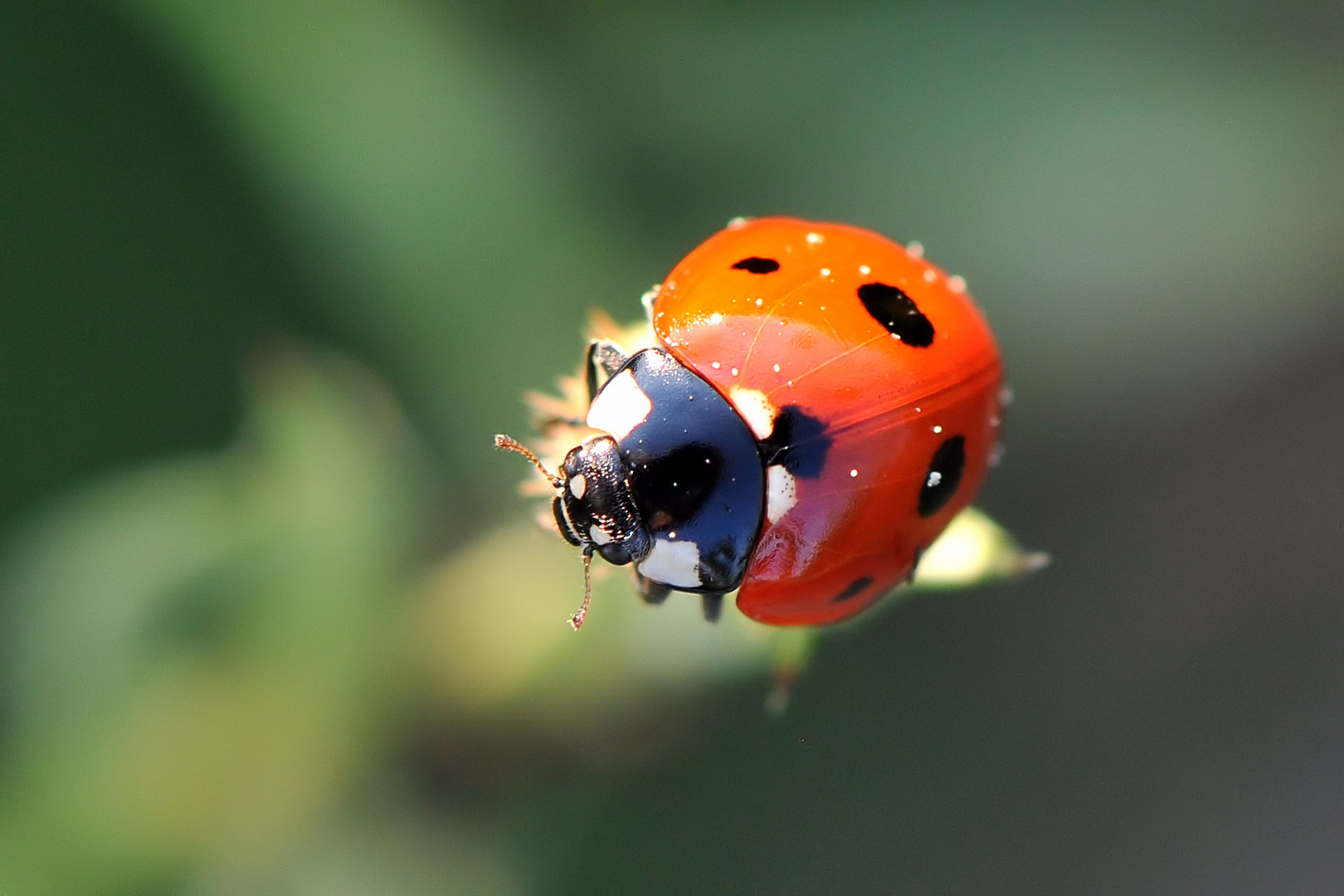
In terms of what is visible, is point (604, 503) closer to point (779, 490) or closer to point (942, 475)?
point (779, 490)

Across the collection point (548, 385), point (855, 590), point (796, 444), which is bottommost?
point (548, 385)

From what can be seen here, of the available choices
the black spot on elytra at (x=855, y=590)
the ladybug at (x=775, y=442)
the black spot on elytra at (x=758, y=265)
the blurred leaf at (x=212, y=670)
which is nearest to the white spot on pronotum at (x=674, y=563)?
the ladybug at (x=775, y=442)

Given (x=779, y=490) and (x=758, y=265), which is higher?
(x=758, y=265)

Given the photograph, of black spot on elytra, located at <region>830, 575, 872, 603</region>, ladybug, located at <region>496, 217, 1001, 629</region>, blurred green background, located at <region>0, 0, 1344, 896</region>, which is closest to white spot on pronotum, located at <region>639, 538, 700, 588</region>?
ladybug, located at <region>496, 217, 1001, 629</region>

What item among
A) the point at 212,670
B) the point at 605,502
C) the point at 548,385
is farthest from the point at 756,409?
the point at 548,385

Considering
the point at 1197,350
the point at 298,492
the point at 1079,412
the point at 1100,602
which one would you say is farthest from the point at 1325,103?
the point at 298,492

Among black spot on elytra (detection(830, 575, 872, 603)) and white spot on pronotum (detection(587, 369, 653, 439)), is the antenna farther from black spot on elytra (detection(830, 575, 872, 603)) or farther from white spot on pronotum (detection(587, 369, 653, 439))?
black spot on elytra (detection(830, 575, 872, 603))
